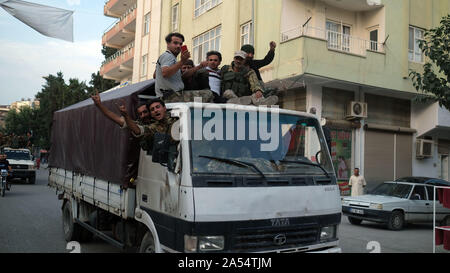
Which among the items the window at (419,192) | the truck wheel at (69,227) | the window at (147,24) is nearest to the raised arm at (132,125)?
the truck wheel at (69,227)

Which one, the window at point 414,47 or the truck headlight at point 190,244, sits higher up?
the window at point 414,47

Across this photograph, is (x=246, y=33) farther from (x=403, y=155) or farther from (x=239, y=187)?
(x=239, y=187)

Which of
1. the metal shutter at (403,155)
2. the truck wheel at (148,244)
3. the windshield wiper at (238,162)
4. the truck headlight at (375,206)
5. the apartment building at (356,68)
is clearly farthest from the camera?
the metal shutter at (403,155)

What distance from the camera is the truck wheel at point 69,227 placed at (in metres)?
7.32

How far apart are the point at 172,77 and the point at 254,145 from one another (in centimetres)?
158

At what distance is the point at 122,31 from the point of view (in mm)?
35031

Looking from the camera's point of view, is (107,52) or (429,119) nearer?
(429,119)

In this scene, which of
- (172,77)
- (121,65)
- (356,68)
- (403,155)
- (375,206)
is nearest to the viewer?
(172,77)

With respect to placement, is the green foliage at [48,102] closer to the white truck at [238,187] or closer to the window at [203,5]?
the window at [203,5]

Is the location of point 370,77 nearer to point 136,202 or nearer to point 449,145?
point 449,145

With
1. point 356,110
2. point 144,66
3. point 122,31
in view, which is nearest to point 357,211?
point 356,110

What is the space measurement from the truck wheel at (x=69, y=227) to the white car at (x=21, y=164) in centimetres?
1531

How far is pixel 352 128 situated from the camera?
59.0 ft

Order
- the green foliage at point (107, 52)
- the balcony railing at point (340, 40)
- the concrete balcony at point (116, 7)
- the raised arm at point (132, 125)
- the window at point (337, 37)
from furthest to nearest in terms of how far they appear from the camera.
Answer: the green foliage at point (107, 52) → the concrete balcony at point (116, 7) → the window at point (337, 37) → the balcony railing at point (340, 40) → the raised arm at point (132, 125)
